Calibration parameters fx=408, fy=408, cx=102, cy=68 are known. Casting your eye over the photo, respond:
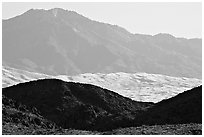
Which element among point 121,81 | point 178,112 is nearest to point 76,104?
point 178,112

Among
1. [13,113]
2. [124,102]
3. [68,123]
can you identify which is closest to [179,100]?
[124,102]

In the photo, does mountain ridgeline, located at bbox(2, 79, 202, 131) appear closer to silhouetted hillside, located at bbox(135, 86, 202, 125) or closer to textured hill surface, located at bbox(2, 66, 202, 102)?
silhouetted hillside, located at bbox(135, 86, 202, 125)

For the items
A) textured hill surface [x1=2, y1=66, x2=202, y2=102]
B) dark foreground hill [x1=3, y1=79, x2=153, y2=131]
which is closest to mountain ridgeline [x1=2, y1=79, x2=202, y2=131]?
dark foreground hill [x1=3, y1=79, x2=153, y2=131]

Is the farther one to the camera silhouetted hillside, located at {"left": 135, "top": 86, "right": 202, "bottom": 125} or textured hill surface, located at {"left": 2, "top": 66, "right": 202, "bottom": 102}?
textured hill surface, located at {"left": 2, "top": 66, "right": 202, "bottom": 102}

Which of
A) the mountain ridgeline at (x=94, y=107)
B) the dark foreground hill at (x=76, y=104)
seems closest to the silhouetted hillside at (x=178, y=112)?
the mountain ridgeline at (x=94, y=107)

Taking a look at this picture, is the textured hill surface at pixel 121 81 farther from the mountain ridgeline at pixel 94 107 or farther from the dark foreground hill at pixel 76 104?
the mountain ridgeline at pixel 94 107

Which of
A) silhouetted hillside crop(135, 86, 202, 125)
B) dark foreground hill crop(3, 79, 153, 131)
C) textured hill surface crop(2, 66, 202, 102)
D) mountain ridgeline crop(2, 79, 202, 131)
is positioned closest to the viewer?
silhouetted hillside crop(135, 86, 202, 125)
